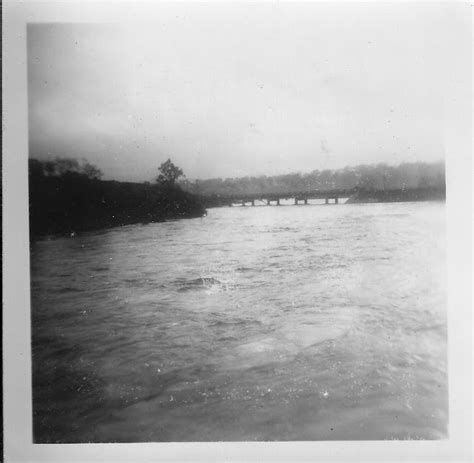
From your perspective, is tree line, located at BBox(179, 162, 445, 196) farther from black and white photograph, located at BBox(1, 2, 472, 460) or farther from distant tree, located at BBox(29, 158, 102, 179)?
distant tree, located at BBox(29, 158, 102, 179)

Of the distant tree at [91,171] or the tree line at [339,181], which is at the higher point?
the distant tree at [91,171]

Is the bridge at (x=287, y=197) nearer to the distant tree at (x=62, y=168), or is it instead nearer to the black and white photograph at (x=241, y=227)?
the black and white photograph at (x=241, y=227)

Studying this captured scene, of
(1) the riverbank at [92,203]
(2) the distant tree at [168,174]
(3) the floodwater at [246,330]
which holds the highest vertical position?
(2) the distant tree at [168,174]

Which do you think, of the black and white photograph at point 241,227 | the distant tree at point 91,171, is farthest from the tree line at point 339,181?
the distant tree at point 91,171

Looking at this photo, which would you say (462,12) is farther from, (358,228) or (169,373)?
(169,373)

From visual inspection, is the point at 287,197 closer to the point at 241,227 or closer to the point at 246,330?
the point at 241,227

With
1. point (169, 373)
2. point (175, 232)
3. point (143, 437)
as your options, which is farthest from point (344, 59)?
point (143, 437)
